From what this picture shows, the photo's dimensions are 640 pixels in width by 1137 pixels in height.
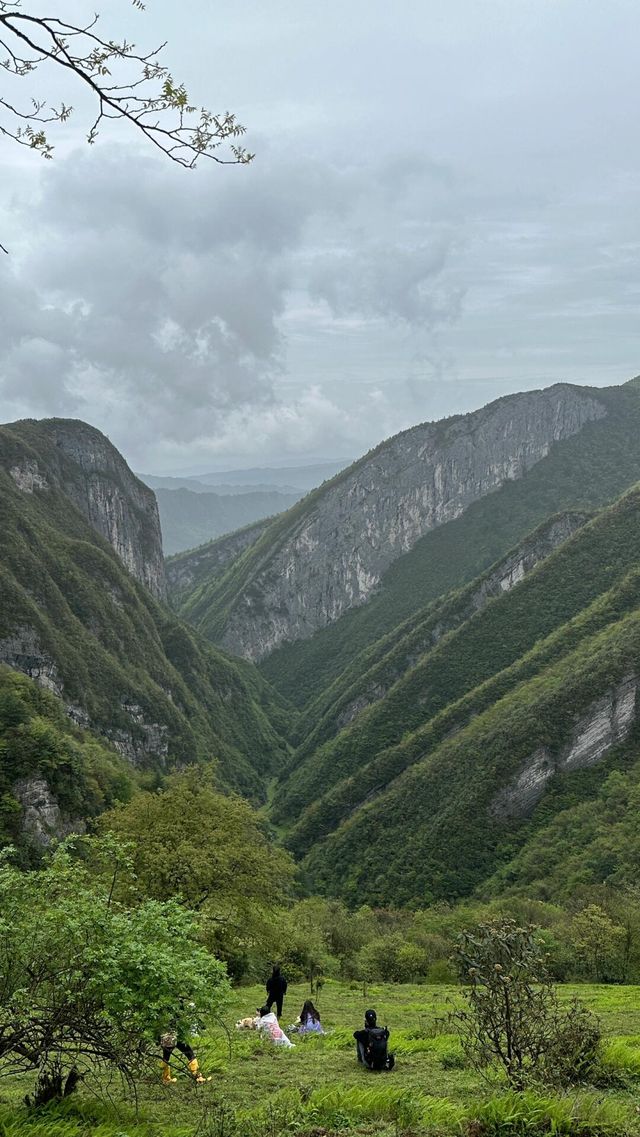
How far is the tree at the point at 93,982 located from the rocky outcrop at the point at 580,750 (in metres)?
113

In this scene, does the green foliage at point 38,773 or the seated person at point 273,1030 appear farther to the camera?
the green foliage at point 38,773

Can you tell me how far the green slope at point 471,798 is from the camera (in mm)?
106188

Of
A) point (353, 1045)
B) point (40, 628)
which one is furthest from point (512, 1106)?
point (40, 628)

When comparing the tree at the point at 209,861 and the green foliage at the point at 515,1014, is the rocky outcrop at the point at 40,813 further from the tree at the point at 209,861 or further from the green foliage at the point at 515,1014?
the green foliage at the point at 515,1014

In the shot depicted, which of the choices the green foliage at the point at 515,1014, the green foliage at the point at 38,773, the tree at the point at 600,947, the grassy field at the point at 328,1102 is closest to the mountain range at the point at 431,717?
the green foliage at the point at 38,773

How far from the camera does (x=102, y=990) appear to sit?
8883 millimetres

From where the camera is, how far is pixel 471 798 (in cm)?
11444

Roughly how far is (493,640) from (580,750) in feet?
183

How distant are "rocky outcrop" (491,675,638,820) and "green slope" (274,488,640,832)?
133 ft

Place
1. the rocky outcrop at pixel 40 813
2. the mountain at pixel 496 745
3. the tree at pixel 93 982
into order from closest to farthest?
1. the tree at pixel 93 982
2. the rocky outcrop at pixel 40 813
3. the mountain at pixel 496 745

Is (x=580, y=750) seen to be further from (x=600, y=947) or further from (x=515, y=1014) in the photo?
(x=515, y=1014)

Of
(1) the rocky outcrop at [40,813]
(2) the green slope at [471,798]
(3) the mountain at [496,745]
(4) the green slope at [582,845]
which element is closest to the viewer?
(1) the rocky outcrop at [40,813]

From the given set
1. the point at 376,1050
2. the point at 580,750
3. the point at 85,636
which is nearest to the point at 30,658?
the point at 85,636

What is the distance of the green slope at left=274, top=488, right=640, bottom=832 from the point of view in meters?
160
